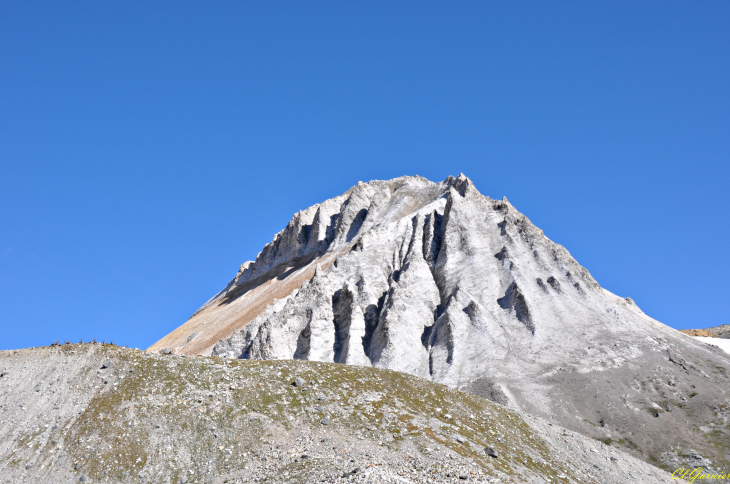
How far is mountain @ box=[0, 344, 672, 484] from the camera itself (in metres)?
24.2

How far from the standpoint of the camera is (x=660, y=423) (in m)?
45.4

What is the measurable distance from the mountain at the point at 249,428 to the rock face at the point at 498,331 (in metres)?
14.7

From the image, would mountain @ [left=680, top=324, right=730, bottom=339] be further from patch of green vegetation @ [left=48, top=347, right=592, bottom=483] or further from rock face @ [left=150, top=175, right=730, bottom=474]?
patch of green vegetation @ [left=48, top=347, right=592, bottom=483]

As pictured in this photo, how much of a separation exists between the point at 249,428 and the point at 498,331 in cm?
3751

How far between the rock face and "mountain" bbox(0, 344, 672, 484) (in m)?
14.7

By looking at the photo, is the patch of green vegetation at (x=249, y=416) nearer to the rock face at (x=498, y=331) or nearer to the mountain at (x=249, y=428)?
the mountain at (x=249, y=428)

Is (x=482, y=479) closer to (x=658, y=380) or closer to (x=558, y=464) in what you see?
(x=558, y=464)

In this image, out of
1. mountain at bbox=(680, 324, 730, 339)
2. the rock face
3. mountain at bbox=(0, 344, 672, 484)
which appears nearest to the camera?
mountain at bbox=(0, 344, 672, 484)

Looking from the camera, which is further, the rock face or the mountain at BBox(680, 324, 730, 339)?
the mountain at BBox(680, 324, 730, 339)

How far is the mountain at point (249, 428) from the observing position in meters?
24.2

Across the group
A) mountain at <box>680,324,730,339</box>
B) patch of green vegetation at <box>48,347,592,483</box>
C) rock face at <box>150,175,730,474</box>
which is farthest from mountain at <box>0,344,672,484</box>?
mountain at <box>680,324,730,339</box>

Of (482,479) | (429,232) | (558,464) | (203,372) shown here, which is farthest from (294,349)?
(482,479)

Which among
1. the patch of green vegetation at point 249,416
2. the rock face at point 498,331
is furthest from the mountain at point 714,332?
the patch of green vegetation at point 249,416

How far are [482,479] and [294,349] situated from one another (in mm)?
39108
